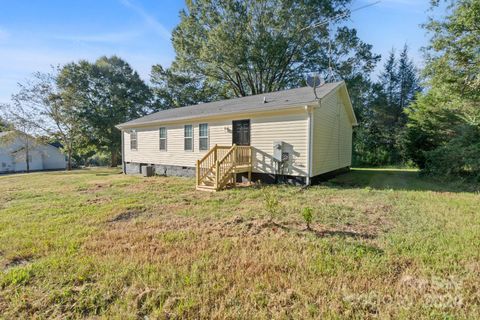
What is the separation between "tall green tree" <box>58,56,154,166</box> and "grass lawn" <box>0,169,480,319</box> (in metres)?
22.1

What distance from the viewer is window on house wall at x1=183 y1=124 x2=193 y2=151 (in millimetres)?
11289

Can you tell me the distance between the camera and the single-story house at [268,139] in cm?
812

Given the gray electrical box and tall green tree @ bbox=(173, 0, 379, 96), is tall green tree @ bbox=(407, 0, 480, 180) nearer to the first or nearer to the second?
tall green tree @ bbox=(173, 0, 379, 96)

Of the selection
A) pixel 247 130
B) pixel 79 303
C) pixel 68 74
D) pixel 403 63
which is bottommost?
pixel 79 303

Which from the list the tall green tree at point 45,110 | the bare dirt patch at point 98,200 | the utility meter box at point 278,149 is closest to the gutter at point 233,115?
the utility meter box at point 278,149

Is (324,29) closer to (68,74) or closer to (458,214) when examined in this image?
(458,214)

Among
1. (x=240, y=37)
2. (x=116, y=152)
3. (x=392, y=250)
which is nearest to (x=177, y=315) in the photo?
(x=392, y=250)

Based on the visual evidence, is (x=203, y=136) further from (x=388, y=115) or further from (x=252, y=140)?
(x=388, y=115)

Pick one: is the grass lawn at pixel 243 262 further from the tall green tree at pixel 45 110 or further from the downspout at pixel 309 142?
the tall green tree at pixel 45 110

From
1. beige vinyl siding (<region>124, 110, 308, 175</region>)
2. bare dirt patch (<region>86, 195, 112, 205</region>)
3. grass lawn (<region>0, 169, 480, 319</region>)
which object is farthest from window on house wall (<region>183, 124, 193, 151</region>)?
grass lawn (<region>0, 169, 480, 319</region>)

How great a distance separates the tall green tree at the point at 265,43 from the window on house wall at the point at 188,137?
1078cm

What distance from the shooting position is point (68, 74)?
80.0 ft

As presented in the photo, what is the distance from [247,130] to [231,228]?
5.67 meters

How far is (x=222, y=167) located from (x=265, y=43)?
587 inches
